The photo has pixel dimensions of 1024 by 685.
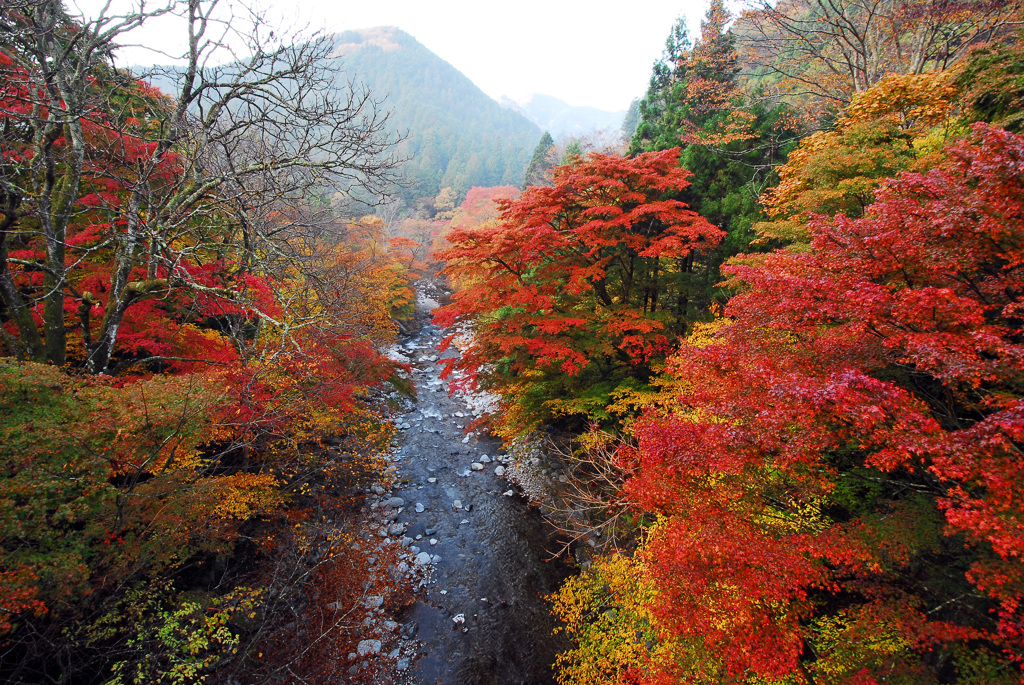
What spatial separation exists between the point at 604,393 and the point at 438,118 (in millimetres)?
99898

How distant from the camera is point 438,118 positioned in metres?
91.5

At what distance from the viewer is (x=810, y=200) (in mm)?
7199

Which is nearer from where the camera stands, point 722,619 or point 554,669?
point 722,619

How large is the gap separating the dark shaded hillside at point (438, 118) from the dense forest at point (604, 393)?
5000 cm

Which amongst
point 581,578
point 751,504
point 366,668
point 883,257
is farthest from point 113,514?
point 883,257

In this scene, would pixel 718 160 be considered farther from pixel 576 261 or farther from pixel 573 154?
pixel 573 154

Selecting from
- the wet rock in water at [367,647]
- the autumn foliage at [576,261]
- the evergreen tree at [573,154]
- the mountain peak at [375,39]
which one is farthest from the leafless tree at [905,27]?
the mountain peak at [375,39]

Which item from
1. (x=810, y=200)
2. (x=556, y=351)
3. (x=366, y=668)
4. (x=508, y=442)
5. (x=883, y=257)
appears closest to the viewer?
(x=883, y=257)

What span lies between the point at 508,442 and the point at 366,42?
14886 centimetres

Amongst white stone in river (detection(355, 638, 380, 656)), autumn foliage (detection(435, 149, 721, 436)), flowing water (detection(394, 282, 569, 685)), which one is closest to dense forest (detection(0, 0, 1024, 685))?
autumn foliage (detection(435, 149, 721, 436))

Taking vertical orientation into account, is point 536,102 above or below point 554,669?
above

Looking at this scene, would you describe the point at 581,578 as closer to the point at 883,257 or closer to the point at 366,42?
the point at 883,257

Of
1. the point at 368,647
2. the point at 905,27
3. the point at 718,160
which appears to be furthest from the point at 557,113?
the point at 368,647

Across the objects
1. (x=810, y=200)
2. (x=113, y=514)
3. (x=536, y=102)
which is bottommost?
(x=113, y=514)
